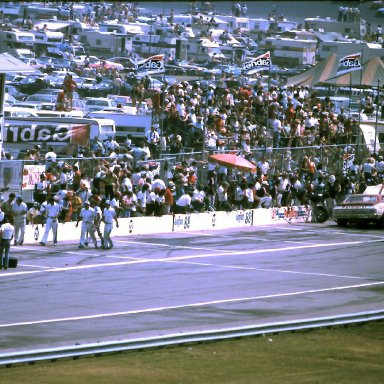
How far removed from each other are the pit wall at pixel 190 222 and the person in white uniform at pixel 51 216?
1.57 feet

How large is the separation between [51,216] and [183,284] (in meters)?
5.82

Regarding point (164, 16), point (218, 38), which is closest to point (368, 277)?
point (218, 38)

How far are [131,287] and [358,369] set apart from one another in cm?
1017

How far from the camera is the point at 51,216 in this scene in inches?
1282

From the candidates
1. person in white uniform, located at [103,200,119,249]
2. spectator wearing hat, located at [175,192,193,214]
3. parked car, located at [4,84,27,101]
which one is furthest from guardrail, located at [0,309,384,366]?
parked car, located at [4,84,27,101]

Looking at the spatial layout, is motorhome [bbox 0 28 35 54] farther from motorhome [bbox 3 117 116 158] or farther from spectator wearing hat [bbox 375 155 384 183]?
motorhome [bbox 3 117 116 158]

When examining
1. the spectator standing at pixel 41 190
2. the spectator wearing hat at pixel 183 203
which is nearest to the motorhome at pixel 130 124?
the spectator wearing hat at pixel 183 203

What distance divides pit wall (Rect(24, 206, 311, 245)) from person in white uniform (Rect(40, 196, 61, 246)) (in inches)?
18.9

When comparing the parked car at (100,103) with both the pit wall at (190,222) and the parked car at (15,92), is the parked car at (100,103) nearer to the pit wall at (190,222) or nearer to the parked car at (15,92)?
the parked car at (15,92)

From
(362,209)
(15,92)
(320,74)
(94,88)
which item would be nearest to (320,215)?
(362,209)

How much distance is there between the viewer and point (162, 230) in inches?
1455

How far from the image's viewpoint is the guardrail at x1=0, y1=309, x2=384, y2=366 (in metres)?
17.8

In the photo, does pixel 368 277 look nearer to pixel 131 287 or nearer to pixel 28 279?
pixel 131 287

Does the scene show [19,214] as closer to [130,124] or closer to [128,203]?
[128,203]
